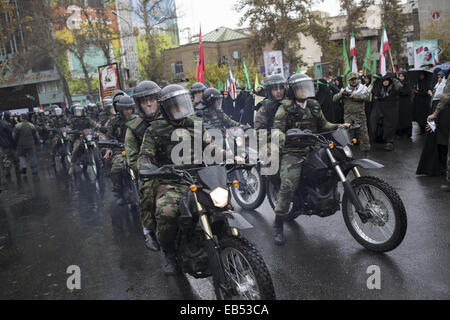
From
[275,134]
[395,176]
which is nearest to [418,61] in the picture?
[395,176]

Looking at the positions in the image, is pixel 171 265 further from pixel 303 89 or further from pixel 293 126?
pixel 303 89

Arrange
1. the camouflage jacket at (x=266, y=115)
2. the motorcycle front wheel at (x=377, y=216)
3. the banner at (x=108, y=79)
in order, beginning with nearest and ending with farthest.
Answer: the motorcycle front wheel at (x=377, y=216) → the camouflage jacket at (x=266, y=115) → the banner at (x=108, y=79)

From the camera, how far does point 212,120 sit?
28.4 ft

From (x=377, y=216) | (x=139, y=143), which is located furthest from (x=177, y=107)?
(x=377, y=216)

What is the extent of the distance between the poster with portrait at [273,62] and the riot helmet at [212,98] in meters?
10.6

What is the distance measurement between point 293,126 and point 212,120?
3487 millimetres

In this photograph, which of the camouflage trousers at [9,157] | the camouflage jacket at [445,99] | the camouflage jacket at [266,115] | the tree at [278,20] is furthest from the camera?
the tree at [278,20]

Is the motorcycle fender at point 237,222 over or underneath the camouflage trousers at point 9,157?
over

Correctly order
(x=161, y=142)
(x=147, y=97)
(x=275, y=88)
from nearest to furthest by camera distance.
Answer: (x=161, y=142) < (x=147, y=97) < (x=275, y=88)

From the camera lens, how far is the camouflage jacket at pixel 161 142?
420 centimetres

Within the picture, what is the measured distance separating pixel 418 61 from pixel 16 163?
1628 cm

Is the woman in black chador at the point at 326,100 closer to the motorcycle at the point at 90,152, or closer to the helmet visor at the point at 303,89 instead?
the motorcycle at the point at 90,152

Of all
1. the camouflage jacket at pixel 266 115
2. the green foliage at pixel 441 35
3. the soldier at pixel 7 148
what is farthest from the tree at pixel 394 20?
the camouflage jacket at pixel 266 115
